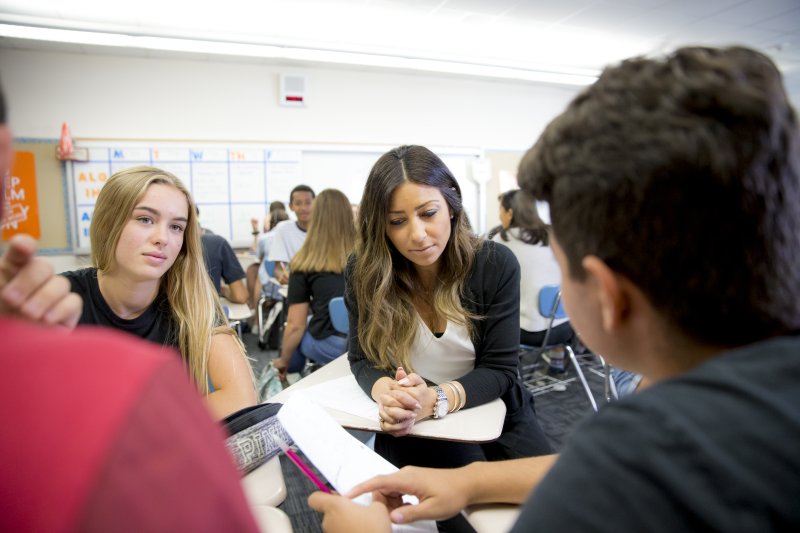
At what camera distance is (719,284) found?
0.47m

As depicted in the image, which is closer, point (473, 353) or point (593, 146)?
point (593, 146)

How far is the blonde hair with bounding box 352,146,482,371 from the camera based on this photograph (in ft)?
4.98

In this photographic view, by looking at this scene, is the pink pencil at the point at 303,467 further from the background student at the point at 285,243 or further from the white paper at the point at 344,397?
the background student at the point at 285,243

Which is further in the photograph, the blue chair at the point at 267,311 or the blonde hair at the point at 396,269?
the blue chair at the point at 267,311

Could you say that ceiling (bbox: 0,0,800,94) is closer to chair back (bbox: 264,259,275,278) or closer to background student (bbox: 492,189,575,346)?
chair back (bbox: 264,259,275,278)

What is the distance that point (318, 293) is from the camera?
110 inches

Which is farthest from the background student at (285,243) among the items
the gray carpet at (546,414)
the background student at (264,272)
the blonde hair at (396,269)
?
the blonde hair at (396,269)

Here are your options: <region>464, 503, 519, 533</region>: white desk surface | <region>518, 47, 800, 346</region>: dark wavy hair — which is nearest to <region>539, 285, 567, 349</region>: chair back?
<region>464, 503, 519, 533</region>: white desk surface

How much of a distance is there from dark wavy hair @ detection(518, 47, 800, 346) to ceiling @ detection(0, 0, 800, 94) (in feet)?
14.3

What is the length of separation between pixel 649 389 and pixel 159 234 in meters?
1.30

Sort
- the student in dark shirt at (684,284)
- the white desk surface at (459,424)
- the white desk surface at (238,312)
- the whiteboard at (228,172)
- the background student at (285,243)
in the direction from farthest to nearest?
the whiteboard at (228,172)
the background student at (285,243)
the white desk surface at (238,312)
the white desk surface at (459,424)
the student in dark shirt at (684,284)

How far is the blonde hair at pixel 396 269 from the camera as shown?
152cm

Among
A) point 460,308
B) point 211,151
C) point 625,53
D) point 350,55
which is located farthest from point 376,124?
point 460,308

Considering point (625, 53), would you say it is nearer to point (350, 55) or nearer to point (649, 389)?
point (350, 55)
